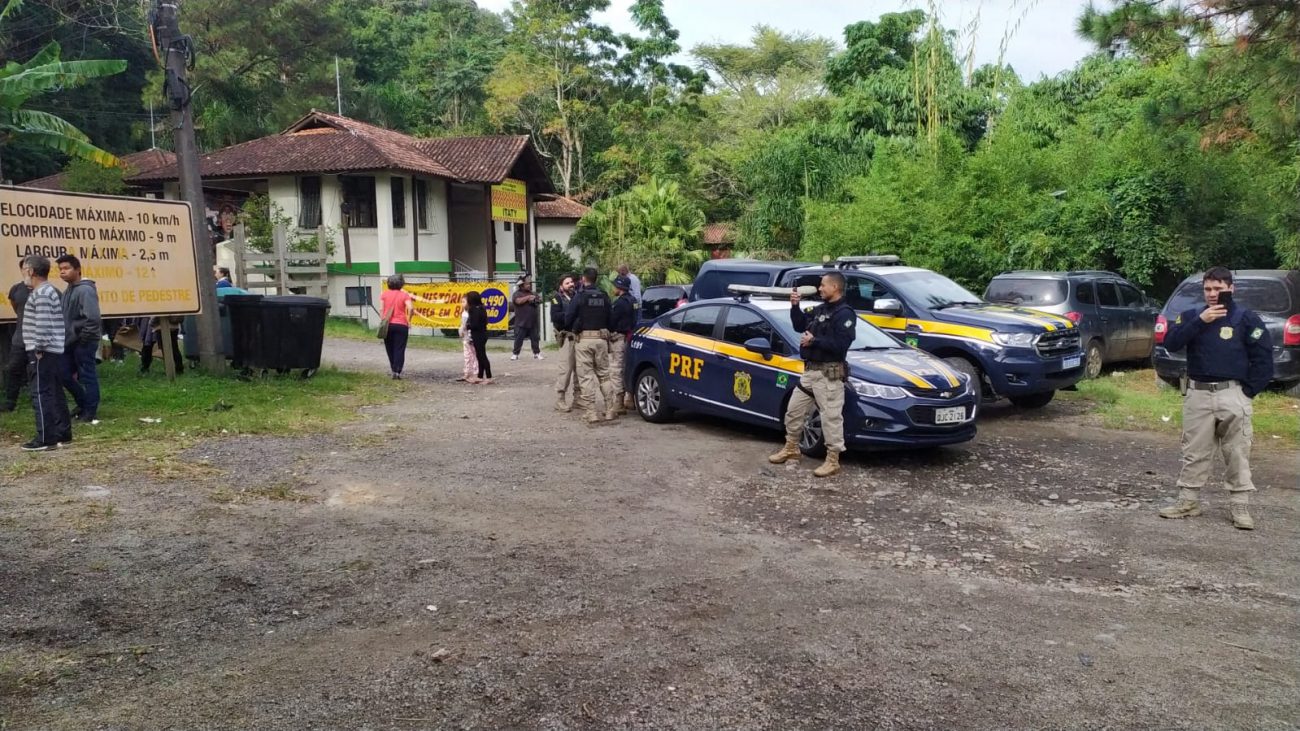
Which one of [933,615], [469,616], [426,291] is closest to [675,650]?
[469,616]

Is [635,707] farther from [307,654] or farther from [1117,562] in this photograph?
[1117,562]

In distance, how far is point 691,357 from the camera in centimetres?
1009

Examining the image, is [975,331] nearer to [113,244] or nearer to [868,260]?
[868,260]

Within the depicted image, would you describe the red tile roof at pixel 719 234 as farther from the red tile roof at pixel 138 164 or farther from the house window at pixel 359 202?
the red tile roof at pixel 138 164

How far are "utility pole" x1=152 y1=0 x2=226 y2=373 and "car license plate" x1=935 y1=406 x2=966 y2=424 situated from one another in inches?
378

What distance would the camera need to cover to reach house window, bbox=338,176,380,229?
27.1m

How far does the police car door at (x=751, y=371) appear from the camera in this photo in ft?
29.9

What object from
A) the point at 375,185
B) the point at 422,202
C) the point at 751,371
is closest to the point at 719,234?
the point at 422,202

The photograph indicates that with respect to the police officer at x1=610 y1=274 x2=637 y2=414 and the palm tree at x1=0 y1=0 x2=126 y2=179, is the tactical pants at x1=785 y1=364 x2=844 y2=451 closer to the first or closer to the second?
the police officer at x1=610 y1=274 x2=637 y2=414

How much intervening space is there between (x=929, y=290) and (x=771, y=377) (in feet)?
12.8

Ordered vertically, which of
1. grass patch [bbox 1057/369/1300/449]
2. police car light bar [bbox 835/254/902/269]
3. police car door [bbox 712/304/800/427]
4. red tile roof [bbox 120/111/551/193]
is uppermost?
red tile roof [bbox 120/111/551/193]

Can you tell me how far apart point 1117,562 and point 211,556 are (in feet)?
18.9

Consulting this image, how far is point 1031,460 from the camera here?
9023 millimetres

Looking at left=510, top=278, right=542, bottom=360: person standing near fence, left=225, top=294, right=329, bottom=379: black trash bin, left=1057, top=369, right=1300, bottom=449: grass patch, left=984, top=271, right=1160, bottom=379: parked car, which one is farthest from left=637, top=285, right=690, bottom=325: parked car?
left=1057, top=369, right=1300, bottom=449: grass patch
